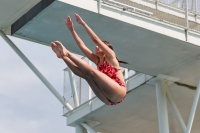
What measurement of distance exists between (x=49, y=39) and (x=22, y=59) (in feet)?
10.4

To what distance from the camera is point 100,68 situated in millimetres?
11859

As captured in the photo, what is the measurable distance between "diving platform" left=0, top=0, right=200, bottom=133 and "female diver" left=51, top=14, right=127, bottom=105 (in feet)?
19.4

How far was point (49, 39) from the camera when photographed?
65.1 feet

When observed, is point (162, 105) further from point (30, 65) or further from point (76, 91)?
point (30, 65)

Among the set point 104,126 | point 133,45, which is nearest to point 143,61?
point 133,45

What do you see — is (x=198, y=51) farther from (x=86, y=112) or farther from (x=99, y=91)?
(x=99, y=91)

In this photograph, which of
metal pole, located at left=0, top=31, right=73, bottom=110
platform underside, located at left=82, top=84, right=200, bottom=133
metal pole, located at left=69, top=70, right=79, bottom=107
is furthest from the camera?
metal pole, located at left=69, top=70, right=79, bottom=107

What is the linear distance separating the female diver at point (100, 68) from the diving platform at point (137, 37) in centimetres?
590

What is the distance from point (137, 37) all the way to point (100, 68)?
7688mm

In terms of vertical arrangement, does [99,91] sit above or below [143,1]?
below

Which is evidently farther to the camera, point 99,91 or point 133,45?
point 133,45

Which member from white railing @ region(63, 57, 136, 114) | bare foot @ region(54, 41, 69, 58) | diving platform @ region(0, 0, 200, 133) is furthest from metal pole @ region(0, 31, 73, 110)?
bare foot @ region(54, 41, 69, 58)

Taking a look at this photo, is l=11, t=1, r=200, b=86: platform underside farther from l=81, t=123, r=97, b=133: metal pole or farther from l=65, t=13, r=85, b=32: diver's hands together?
l=65, t=13, r=85, b=32: diver's hands together

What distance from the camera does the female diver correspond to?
11086mm
